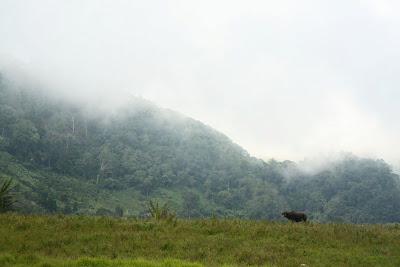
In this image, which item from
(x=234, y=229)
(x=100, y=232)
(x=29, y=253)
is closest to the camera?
(x=29, y=253)

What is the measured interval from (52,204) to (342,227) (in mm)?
148177

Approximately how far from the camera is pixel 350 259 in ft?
53.2

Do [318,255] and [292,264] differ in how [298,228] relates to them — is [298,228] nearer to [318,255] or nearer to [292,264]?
[318,255]

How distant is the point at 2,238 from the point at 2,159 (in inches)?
7767

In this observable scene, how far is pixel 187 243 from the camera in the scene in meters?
17.9

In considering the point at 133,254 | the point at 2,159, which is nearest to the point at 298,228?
the point at 133,254

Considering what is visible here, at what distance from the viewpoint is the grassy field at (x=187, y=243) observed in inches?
586

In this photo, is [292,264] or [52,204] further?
[52,204]

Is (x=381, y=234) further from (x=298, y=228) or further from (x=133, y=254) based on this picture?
(x=133, y=254)

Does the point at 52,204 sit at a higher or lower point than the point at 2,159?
lower

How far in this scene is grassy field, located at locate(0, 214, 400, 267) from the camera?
48.8ft

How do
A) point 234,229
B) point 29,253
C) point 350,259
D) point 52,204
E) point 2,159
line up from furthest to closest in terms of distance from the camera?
point 2,159
point 52,204
point 234,229
point 350,259
point 29,253

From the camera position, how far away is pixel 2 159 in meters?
199

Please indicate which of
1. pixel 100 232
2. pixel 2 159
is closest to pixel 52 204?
pixel 2 159
